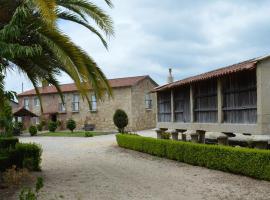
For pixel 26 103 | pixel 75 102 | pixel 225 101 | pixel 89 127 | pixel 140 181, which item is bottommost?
pixel 140 181

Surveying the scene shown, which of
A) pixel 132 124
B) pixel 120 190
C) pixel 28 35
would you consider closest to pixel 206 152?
pixel 120 190

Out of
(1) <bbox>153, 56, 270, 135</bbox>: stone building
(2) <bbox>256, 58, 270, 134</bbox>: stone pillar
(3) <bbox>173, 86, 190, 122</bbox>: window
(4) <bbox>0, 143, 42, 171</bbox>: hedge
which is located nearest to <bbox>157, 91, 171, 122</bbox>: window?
(1) <bbox>153, 56, 270, 135</bbox>: stone building

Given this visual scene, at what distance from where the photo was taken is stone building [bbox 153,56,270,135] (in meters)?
12.4

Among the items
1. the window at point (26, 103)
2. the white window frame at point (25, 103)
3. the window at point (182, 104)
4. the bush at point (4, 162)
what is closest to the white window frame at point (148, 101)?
the white window frame at point (25, 103)

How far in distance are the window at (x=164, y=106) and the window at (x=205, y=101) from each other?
326cm

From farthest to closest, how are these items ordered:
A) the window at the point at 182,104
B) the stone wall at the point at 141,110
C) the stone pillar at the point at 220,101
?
the stone wall at the point at 141,110 → the window at the point at 182,104 → the stone pillar at the point at 220,101

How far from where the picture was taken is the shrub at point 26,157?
1262 centimetres

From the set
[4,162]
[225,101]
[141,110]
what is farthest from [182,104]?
[141,110]

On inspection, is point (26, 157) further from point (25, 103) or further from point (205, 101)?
point (25, 103)

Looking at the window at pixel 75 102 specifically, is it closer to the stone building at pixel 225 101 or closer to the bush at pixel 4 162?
the stone building at pixel 225 101

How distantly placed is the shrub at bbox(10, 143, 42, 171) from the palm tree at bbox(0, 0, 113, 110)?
221 centimetres

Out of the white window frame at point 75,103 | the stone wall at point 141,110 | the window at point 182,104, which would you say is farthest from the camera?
the white window frame at point 75,103

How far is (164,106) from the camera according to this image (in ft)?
69.9

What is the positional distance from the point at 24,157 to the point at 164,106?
9.98m
